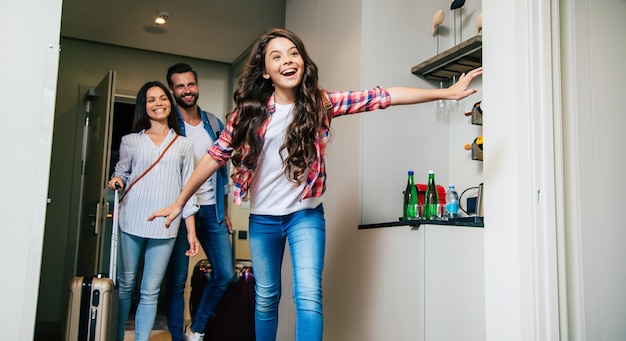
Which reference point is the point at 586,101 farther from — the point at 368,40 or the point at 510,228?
the point at 368,40

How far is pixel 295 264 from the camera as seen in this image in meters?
1.87

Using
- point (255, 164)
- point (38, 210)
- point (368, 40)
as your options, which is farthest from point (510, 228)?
point (38, 210)

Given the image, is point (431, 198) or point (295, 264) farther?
point (431, 198)

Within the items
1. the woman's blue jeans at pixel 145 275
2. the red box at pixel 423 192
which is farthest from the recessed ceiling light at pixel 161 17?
the red box at pixel 423 192

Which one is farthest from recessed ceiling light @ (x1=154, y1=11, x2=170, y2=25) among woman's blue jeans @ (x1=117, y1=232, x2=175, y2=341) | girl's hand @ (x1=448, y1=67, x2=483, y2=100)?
girl's hand @ (x1=448, y1=67, x2=483, y2=100)

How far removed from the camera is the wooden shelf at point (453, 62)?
2.42m

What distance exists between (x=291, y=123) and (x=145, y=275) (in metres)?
1.22

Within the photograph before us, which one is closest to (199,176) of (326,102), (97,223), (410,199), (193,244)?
(326,102)

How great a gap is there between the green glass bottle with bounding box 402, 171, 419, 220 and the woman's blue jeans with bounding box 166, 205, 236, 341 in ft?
3.25

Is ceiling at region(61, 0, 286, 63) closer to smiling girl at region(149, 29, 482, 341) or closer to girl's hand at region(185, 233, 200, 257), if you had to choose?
girl's hand at region(185, 233, 200, 257)

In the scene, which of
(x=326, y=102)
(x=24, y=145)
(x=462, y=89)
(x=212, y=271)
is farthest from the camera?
(x=212, y=271)

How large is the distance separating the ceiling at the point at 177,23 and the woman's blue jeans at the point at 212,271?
1.76 m

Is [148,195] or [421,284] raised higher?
[148,195]

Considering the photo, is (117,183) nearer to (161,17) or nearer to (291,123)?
(291,123)
